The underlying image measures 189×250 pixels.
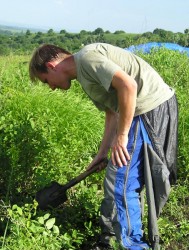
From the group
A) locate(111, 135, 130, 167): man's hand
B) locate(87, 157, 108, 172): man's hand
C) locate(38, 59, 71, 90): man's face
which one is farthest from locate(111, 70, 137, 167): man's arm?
locate(87, 157, 108, 172): man's hand

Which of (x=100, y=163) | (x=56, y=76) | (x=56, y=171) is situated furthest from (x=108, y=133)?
(x=56, y=76)

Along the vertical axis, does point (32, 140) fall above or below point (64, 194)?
above

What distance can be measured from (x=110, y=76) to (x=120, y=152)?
1.69 feet

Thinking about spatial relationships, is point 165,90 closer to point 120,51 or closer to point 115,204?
point 120,51

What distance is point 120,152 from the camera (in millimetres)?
2846

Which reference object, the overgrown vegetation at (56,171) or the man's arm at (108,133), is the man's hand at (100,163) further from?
the overgrown vegetation at (56,171)

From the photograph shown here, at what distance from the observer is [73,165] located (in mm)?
3924

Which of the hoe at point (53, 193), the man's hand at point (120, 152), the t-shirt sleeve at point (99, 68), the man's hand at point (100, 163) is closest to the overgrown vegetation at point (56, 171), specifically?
the hoe at point (53, 193)

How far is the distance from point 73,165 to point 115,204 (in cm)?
94

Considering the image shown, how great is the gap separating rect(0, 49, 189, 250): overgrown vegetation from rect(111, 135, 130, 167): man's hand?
1.90ft

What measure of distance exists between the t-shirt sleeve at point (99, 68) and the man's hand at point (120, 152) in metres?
0.35

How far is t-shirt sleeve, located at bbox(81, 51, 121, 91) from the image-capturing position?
2633mm

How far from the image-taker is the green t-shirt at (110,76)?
2.66 metres

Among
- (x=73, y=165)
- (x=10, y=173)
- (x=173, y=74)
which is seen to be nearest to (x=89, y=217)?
(x=73, y=165)
